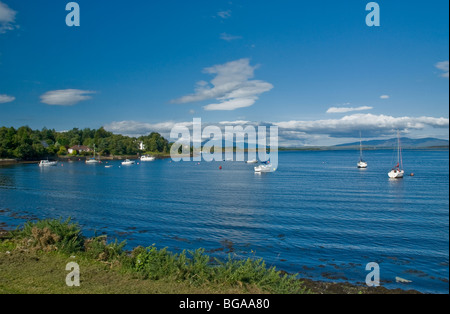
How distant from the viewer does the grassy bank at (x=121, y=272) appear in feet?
37.9

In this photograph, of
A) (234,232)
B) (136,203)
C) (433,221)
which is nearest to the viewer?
(234,232)

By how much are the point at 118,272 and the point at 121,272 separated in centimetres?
16

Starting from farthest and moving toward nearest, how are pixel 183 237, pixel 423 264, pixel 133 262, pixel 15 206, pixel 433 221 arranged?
pixel 15 206, pixel 433 221, pixel 183 237, pixel 423 264, pixel 133 262

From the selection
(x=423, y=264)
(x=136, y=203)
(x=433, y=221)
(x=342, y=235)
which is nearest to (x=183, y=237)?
(x=342, y=235)

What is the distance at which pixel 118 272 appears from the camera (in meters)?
13.7

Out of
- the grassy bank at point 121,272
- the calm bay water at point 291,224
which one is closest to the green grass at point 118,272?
the grassy bank at point 121,272

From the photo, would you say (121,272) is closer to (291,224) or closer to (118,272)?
(118,272)

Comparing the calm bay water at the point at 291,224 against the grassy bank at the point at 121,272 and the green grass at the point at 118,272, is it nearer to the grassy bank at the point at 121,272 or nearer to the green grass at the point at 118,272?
the grassy bank at the point at 121,272

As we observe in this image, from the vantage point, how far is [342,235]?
26.0 metres

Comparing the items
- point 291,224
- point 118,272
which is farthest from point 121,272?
point 291,224

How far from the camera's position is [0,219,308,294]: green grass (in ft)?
38.0

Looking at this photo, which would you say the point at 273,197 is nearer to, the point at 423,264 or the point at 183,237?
the point at 183,237

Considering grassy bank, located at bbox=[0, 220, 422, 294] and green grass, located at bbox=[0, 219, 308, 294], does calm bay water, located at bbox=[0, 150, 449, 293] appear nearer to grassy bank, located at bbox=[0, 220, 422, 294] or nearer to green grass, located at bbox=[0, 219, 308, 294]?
grassy bank, located at bbox=[0, 220, 422, 294]
